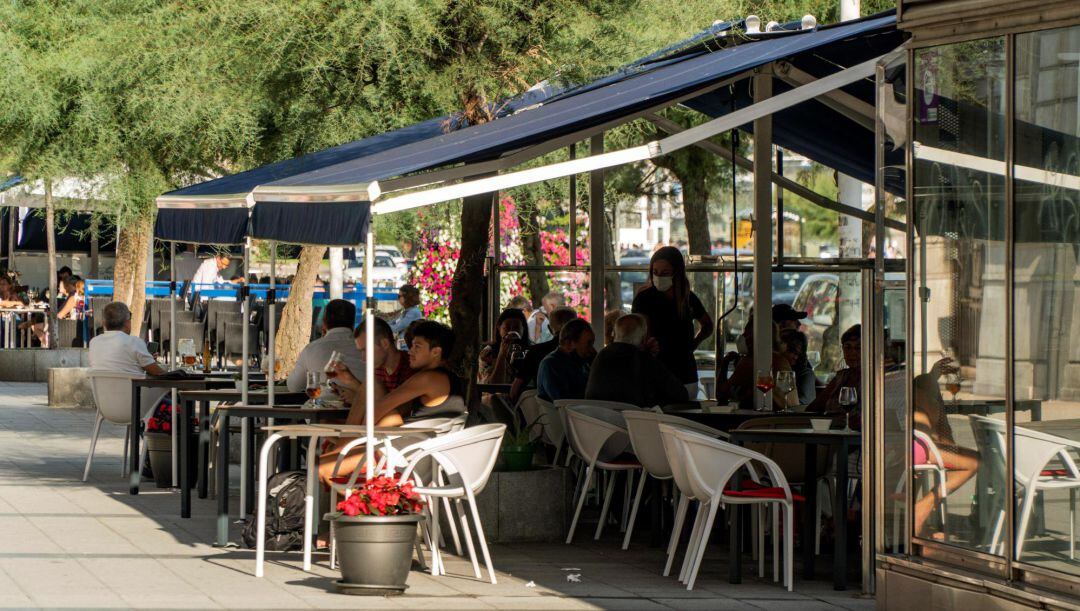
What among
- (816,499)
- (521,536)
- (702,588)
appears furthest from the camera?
(521,536)

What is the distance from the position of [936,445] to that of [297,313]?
13899 mm

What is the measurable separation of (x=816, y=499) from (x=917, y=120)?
94.3 inches

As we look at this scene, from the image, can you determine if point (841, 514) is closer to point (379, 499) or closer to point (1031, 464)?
point (1031, 464)

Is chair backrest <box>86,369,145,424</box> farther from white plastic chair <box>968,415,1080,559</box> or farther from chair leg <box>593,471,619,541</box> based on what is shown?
white plastic chair <box>968,415,1080,559</box>

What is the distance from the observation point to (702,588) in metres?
8.13

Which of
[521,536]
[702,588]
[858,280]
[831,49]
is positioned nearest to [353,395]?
[521,536]

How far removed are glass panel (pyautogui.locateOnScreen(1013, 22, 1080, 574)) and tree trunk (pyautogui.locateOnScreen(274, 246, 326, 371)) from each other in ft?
45.0

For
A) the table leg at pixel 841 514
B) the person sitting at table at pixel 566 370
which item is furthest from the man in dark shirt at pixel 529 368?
the table leg at pixel 841 514

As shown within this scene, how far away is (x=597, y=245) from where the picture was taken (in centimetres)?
1346

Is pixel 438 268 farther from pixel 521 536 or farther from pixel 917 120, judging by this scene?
pixel 917 120

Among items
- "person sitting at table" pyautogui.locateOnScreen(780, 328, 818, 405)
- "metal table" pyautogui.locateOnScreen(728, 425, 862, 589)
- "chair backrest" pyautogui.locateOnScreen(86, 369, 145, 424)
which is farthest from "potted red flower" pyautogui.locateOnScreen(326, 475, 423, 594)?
"person sitting at table" pyautogui.locateOnScreen(780, 328, 818, 405)

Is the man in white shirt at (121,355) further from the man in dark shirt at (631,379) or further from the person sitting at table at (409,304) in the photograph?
the person sitting at table at (409,304)

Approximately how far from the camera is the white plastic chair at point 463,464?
7.94m

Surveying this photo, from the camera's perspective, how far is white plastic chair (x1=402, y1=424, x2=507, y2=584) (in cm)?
794
